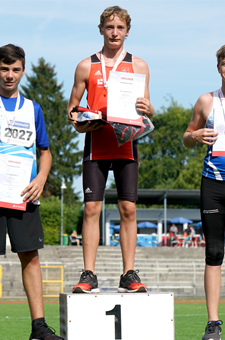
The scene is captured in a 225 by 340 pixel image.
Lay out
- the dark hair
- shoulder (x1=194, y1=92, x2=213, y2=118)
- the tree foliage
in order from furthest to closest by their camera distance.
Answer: the tree foliage, shoulder (x1=194, y1=92, x2=213, y2=118), the dark hair

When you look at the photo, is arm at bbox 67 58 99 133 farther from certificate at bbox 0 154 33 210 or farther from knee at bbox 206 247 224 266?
knee at bbox 206 247 224 266

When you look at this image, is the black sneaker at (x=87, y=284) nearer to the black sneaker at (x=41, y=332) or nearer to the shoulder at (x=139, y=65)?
the black sneaker at (x=41, y=332)

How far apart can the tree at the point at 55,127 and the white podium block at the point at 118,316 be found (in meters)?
56.3

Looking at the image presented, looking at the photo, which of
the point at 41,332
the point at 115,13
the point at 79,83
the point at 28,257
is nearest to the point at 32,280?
the point at 28,257

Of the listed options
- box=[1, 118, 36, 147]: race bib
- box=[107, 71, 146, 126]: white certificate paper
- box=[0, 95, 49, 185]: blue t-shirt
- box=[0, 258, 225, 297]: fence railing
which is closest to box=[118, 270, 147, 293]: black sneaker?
box=[0, 95, 49, 185]: blue t-shirt

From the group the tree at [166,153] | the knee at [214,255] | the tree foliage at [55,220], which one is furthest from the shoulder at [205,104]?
the tree at [166,153]

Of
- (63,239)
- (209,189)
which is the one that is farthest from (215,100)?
(63,239)

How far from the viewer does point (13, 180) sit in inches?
184

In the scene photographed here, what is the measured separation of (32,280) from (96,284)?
0.60 meters

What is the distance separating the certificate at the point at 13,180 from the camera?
15.2 ft

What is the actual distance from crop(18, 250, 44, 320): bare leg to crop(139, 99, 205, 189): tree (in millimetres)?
55091

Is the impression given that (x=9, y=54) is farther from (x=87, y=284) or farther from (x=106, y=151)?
(x=87, y=284)

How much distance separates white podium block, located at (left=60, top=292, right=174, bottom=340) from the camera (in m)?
4.61

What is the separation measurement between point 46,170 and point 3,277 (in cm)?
1774
